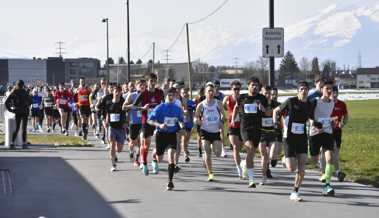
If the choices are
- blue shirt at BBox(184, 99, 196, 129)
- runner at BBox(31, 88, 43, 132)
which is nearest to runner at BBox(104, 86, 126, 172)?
blue shirt at BBox(184, 99, 196, 129)

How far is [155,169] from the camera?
14.1 m

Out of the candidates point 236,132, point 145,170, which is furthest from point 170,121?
point 145,170

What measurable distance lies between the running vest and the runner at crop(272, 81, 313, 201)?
2298 millimetres

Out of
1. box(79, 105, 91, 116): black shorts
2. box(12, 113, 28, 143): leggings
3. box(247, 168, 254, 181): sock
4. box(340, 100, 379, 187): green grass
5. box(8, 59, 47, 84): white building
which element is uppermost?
box(8, 59, 47, 84): white building

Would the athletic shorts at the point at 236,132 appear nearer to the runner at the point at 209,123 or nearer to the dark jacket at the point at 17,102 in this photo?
the runner at the point at 209,123

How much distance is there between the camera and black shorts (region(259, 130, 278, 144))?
42.3 feet

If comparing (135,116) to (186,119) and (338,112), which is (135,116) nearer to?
(186,119)

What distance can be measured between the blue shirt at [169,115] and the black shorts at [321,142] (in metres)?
2.41

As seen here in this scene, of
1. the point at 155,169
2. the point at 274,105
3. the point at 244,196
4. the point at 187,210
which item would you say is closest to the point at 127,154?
the point at 155,169

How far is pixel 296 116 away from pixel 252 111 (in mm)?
1553

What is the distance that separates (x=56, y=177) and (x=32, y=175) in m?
0.60

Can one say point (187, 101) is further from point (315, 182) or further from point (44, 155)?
point (315, 182)

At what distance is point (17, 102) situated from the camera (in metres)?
19.9

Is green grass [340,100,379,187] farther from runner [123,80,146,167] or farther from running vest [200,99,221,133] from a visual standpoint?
runner [123,80,146,167]
